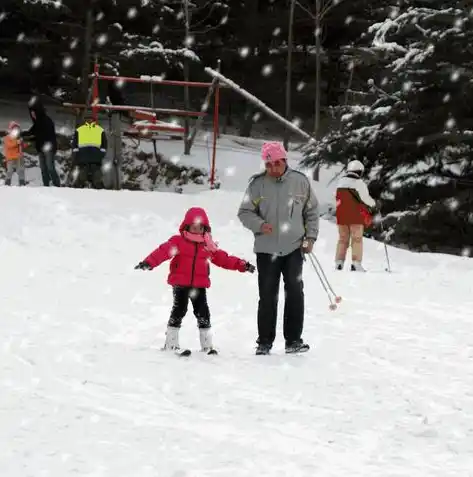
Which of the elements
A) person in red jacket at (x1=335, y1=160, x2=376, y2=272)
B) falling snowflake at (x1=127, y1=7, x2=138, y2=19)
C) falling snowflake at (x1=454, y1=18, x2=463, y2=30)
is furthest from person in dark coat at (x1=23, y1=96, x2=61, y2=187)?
falling snowflake at (x1=127, y1=7, x2=138, y2=19)

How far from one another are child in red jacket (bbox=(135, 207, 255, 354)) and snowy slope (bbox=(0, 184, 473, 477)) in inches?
9.5

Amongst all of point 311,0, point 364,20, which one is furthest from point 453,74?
point 311,0

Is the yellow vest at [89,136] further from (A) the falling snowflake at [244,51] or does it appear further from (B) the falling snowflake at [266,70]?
(B) the falling snowflake at [266,70]

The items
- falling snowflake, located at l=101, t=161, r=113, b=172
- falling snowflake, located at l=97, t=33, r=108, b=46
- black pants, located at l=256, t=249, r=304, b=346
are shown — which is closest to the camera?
black pants, located at l=256, t=249, r=304, b=346

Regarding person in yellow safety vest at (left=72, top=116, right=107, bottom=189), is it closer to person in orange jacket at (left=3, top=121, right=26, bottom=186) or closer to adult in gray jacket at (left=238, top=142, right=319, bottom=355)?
person in orange jacket at (left=3, top=121, right=26, bottom=186)

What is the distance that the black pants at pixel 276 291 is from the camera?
7.03 meters

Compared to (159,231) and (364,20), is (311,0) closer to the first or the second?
(364,20)

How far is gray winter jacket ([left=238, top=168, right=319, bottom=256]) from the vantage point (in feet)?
22.8

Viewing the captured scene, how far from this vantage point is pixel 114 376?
6.11 m

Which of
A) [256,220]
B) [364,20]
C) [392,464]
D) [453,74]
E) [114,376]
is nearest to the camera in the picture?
[392,464]

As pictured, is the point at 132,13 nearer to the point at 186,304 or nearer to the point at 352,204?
the point at 352,204

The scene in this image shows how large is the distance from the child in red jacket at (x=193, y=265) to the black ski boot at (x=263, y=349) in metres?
0.37

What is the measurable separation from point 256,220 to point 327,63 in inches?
1149

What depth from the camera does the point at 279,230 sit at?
6.93 meters
